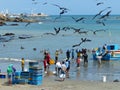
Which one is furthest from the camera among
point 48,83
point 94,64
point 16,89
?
point 94,64

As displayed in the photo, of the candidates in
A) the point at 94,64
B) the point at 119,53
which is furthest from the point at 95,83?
the point at 119,53

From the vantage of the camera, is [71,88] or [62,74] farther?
[62,74]

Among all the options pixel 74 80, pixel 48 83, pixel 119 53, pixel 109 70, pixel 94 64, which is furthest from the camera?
pixel 119 53

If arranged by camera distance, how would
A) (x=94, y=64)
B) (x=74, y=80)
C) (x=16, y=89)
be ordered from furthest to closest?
1. (x=94, y=64)
2. (x=74, y=80)
3. (x=16, y=89)

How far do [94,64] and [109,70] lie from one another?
4.52 metres

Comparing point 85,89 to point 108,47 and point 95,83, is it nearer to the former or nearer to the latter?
point 95,83

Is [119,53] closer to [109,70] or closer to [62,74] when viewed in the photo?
[109,70]

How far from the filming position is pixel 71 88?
2500 centimetres

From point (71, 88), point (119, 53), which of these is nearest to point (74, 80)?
point (71, 88)

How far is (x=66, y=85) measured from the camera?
2602cm

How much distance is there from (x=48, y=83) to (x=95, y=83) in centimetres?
278

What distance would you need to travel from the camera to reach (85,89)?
24750 mm

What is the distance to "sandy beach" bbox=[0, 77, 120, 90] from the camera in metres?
24.8

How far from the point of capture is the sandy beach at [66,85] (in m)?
24.8
